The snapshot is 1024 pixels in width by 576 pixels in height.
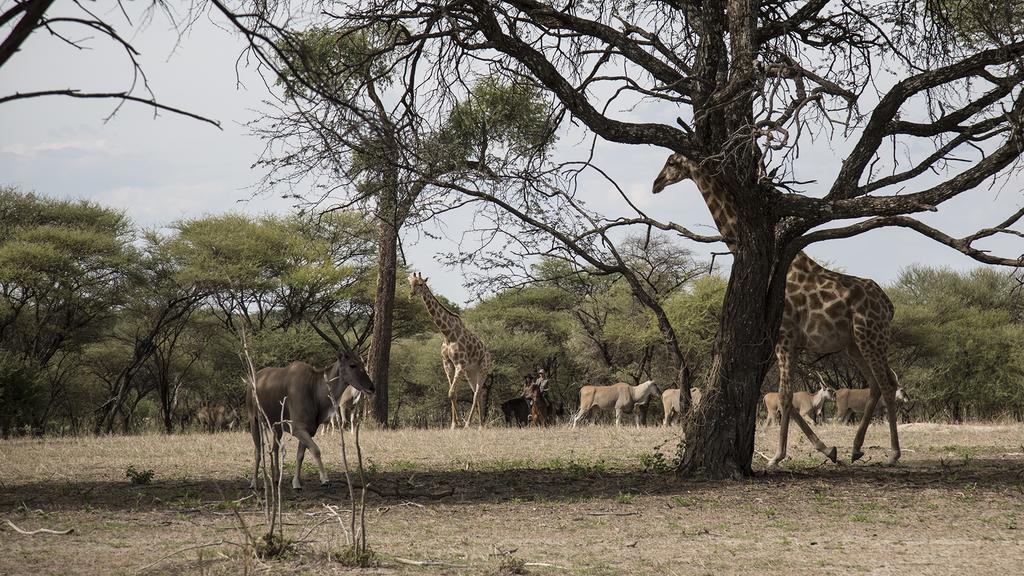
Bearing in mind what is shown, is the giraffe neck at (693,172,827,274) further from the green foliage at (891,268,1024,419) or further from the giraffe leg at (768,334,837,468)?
the green foliage at (891,268,1024,419)

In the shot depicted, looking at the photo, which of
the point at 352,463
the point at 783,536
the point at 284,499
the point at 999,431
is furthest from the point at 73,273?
the point at 783,536

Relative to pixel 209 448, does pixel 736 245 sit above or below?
above

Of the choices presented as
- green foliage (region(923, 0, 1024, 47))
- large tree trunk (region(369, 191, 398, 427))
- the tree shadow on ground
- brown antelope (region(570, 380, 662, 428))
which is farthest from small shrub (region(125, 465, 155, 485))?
brown antelope (region(570, 380, 662, 428))

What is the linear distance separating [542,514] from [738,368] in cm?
262

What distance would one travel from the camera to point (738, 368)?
8.88 m

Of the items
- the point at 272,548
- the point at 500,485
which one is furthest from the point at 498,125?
the point at 272,548

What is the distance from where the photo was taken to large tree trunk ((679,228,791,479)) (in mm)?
8820

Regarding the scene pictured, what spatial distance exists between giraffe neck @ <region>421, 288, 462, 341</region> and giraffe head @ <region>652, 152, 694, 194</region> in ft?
32.9

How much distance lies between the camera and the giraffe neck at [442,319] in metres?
19.8

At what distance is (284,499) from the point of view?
7.98 meters

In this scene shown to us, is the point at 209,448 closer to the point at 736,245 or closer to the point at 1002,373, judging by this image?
the point at 736,245

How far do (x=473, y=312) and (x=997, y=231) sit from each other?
2734cm

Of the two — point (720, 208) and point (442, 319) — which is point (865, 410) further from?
point (442, 319)

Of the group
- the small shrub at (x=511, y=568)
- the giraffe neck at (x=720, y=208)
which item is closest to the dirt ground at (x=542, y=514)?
the small shrub at (x=511, y=568)
